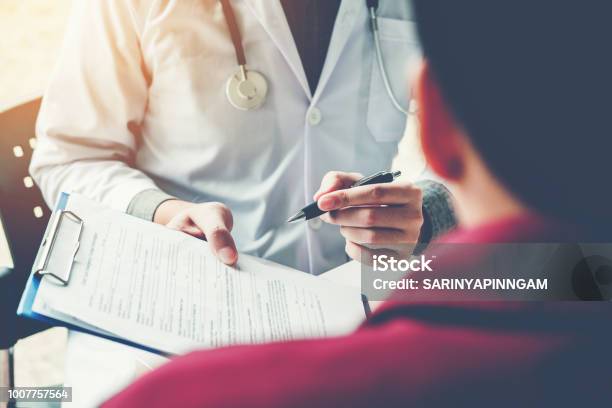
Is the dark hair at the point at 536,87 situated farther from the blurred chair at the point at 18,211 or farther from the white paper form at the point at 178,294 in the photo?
the blurred chair at the point at 18,211

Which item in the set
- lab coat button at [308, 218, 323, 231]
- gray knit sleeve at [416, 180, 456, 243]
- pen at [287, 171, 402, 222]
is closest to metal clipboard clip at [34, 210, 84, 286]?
pen at [287, 171, 402, 222]

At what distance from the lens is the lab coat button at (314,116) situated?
0.87 meters

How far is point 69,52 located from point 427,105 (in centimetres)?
74

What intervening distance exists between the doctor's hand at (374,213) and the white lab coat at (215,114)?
17 cm

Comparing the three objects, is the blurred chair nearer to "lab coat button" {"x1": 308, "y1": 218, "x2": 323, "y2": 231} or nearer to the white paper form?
the white paper form

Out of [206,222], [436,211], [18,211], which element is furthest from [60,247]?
[436,211]

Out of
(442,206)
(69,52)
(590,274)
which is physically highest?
(69,52)

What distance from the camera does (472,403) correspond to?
0.24 m

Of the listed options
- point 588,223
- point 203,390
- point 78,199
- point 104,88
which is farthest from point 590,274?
point 104,88

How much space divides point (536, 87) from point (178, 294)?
1.47 ft

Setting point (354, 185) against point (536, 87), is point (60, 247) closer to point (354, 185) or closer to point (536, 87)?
point (354, 185)

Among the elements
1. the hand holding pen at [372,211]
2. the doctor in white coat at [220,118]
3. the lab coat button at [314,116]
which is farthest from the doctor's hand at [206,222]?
the lab coat button at [314,116]

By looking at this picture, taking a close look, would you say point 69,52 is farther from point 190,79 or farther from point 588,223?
point 588,223

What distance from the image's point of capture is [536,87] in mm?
252
